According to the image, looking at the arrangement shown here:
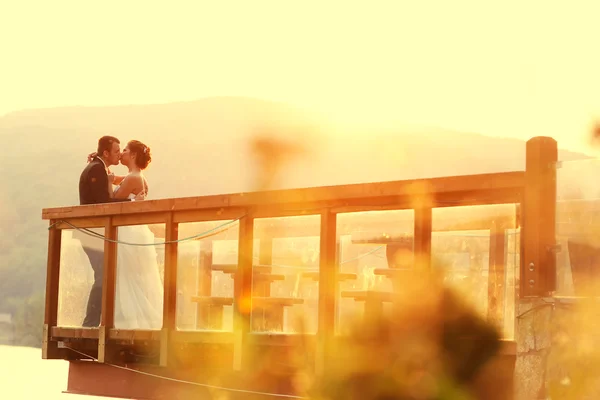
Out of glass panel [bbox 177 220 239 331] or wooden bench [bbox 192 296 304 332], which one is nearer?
wooden bench [bbox 192 296 304 332]

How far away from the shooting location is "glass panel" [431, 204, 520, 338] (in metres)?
8.19

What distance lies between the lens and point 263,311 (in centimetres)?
974

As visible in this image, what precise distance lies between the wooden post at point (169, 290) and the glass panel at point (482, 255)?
3.03 meters

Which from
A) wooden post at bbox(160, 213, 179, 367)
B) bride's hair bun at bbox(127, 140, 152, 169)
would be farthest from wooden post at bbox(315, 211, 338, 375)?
bride's hair bun at bbox(127, 140, 152, 169)

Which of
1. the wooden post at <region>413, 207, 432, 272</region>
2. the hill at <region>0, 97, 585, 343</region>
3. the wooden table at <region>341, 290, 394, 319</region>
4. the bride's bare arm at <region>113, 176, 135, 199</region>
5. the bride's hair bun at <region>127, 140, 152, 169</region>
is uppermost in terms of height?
the hill at <region>0, 97, 585, 343</region>

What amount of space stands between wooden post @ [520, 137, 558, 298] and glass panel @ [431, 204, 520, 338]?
23cm

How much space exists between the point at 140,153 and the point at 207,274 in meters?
1.90

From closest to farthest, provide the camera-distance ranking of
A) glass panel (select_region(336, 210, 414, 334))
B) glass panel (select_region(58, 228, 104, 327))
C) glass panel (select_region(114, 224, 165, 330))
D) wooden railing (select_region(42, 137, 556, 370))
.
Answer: wooden railing (select_region(42, 137, 556, 370)) → glass panel (select_region(336, 210, 414, 334)) → glass panel (select_region(114, 224, 165, 330)) → glass panel (select_region(58, 228, 104, 327))

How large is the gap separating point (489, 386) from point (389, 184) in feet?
5.52

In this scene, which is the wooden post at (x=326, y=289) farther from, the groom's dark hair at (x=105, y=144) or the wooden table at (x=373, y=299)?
the groom's dark hair at (x=105, y=144)

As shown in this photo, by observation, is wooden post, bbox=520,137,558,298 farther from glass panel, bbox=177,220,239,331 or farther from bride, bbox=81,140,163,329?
bride, bbox=81,140,163,329

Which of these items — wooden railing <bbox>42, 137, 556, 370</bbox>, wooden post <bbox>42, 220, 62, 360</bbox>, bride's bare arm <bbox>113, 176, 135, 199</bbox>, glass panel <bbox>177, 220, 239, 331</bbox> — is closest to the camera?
wooden railing <bbox>42, 137, 556, 370</bbox>

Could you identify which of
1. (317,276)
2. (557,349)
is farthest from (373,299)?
(557,349)

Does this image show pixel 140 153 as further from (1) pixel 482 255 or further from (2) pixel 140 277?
(1) pixel 482 255
